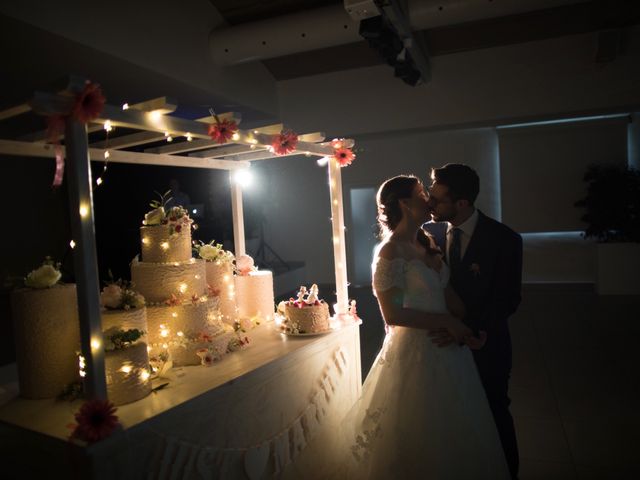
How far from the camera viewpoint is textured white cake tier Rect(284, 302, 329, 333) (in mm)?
3158

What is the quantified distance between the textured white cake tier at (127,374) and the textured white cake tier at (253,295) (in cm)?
147

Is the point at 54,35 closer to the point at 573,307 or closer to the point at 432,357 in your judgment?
the point at 432,357

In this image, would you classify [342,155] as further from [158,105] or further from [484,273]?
[158,105]

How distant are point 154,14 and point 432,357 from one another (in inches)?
154

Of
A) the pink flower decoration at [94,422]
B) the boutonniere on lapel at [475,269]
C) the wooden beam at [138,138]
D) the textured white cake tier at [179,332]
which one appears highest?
the wooden beam at [138,138]

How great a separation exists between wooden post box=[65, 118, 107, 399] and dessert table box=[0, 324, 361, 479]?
233mm

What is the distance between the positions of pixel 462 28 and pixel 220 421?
17.1 ft

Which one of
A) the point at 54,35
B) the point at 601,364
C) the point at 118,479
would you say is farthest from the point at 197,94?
the point at 601,364

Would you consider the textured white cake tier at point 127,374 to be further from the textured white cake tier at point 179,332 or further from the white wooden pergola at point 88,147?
the textured white cake tier at point 179,332

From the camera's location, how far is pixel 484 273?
2561mm

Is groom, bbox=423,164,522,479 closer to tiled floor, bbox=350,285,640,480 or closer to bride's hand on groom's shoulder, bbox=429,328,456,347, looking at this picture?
bride's hand on groom's shoulder, bbox=429,328,456,347

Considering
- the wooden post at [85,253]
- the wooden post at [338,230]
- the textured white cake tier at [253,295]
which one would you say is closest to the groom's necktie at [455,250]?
the wooden post at [338,230]

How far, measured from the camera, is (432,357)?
2.52 meters

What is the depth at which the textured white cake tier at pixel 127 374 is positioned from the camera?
210 centimetres
